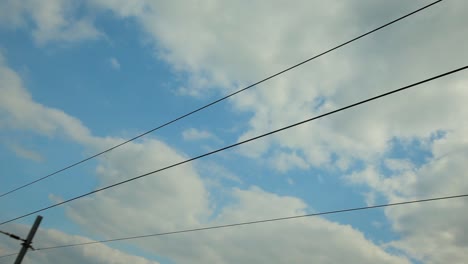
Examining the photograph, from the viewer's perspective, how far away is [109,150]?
13.7 meters

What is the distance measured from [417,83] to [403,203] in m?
5.37

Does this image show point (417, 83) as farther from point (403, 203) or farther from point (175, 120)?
point (175, 120)

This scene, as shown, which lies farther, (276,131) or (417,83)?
(276,131)

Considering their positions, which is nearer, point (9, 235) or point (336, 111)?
point (336, 111)

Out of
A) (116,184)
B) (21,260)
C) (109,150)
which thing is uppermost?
(109,150)

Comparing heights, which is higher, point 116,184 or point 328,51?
point 328,51

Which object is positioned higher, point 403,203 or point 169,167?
point 403,203

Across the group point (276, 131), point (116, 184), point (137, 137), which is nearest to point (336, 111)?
point (276, 131)

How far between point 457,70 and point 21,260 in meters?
21.2

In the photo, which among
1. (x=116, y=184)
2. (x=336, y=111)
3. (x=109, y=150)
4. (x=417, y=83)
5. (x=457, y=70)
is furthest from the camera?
(x=109, y=150)

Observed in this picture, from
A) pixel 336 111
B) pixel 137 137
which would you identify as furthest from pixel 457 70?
pixel 137 137

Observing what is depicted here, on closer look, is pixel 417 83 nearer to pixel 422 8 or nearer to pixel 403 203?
pixel 422 8

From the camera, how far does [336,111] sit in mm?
7941

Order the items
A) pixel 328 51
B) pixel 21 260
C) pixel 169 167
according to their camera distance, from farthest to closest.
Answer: pixel 21 260
pixel 169 167
pixel 328 51
